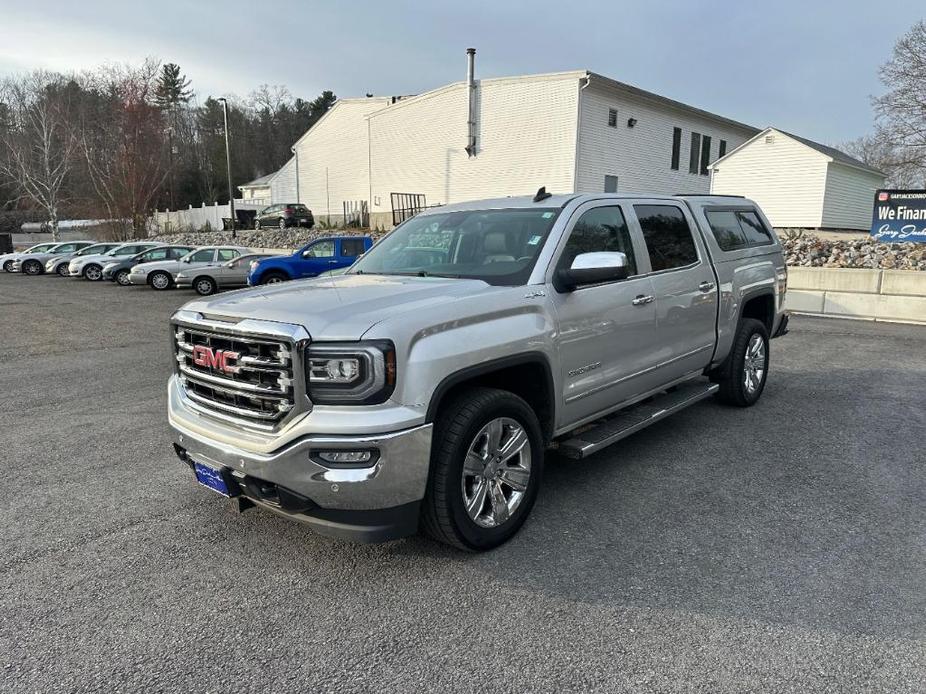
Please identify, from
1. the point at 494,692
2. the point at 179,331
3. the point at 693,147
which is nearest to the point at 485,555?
the point at 494,692

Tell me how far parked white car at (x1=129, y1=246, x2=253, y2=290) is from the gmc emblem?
1823cm

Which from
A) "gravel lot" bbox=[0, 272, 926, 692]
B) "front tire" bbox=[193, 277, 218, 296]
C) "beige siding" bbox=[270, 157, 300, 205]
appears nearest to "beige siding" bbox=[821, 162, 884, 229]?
"front tire" bbox=[193, 277, 218, 296]

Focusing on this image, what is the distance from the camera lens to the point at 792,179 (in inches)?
1123

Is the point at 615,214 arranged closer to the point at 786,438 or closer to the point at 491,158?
the point at 786,438

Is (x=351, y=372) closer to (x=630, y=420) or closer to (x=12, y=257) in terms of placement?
(x=630, y=420)

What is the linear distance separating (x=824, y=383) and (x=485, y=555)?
18.8 ft

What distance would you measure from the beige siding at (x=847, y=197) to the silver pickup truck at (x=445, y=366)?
2740cm

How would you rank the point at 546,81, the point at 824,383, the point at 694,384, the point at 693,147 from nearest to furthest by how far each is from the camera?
the point at 694,384 → the point at 824,383 → the point at 546,81 → the point at 693,147

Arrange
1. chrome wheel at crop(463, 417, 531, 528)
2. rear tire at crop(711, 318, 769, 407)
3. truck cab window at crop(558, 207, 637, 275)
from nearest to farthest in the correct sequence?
chrome wheel at crop(463, 417, 531, 528) → truck cab window at crop(558, 207, 637, 275) → rear tire at crop(711, 318, 769, 407)

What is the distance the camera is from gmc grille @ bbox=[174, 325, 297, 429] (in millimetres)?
3041

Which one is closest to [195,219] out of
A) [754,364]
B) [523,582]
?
[754,364]

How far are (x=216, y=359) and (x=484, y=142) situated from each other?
2636 cm

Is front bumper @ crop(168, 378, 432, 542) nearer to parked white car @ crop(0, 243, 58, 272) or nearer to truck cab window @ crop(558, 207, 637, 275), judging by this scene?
truck cab window @ crop(558, 207, 637, 275)

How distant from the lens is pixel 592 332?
13.4 feet
